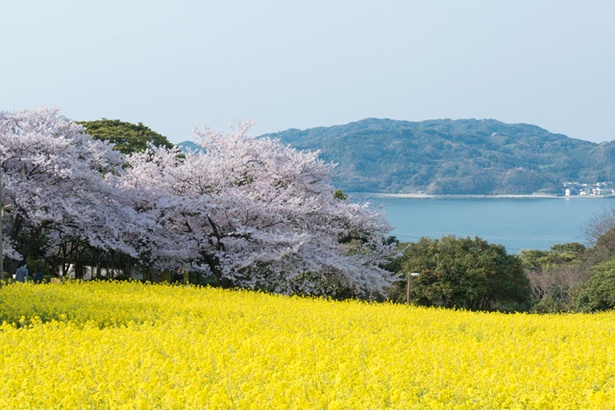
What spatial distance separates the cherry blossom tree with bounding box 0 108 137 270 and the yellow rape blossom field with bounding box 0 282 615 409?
969 centimetres

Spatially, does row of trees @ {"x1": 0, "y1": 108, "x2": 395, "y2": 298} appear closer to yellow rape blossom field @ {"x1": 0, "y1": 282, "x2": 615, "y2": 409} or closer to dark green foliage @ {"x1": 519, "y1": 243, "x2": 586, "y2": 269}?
yellow rape blossom field @ {"x1": 0, "y1": 282, "x2": 615, "y2": 409}

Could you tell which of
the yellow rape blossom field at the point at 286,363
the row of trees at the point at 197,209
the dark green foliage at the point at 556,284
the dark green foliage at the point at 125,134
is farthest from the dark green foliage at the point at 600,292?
the dark green foliage at the point at 125,134

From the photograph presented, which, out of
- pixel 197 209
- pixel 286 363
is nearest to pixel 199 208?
pixel 197 209

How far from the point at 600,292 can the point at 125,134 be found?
86.1ft

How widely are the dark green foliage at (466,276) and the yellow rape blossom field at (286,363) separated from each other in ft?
76.0

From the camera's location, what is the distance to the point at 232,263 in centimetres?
2342

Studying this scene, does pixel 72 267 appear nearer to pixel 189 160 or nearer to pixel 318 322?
pixel 189 160

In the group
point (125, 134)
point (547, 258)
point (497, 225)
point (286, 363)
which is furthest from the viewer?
point (497, 225)

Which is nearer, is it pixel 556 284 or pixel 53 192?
pixel 53 192

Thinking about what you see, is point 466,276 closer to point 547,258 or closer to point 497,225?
point 547,258

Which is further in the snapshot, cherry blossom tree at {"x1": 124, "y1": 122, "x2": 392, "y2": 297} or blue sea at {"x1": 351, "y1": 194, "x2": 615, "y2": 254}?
blue sea at {"x1": 351, "y1": 194, "x2": 615, "y2": 254}

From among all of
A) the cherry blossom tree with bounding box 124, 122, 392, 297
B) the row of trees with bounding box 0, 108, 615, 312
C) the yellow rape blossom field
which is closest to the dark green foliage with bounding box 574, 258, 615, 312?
the row of trees with bounding box 0, 108, 615, 312

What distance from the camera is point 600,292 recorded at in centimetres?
2966

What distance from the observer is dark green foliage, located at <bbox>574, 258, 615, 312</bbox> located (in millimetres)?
29281
